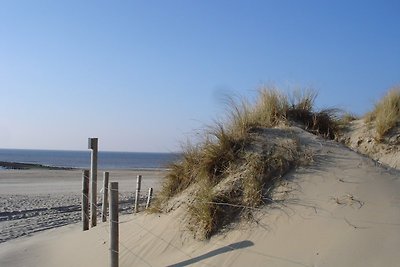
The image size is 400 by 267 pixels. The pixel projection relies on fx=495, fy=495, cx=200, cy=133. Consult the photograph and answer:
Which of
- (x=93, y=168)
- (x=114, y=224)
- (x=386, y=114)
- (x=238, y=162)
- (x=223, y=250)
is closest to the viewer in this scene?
(x=223, y=250)

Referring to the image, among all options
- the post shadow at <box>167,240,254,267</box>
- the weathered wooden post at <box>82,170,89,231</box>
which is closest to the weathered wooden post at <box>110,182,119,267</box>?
the post shadow at <box>167,240,254,267</box>

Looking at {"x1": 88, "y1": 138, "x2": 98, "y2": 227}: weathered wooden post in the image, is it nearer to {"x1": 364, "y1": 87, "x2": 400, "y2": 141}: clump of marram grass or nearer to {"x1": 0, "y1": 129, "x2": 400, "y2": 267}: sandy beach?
{"x1": 0, "y1": 129, "x2": 400, "y2": 267}: sandy beach

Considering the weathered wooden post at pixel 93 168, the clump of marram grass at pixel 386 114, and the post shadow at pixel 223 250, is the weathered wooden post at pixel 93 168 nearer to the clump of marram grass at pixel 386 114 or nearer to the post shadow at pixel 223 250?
the post shadow at pixel 223 250

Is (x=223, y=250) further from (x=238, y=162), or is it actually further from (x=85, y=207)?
(x=85, y=207)

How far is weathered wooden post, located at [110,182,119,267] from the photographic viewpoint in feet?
22.6

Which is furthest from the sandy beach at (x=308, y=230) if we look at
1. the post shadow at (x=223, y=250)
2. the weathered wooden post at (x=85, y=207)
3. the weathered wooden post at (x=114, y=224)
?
the weathered wooden post at (x=85, y=207)

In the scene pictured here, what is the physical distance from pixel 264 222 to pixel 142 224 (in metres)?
2.82

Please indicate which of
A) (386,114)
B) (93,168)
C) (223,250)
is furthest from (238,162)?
(386,114)

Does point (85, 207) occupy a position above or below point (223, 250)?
above

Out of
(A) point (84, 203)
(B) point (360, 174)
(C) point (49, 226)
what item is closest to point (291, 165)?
(B) point (360, 174)

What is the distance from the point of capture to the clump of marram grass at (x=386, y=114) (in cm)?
1162

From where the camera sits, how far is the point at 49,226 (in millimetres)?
14141

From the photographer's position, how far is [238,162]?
782cm

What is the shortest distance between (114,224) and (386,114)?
780 centimetres
